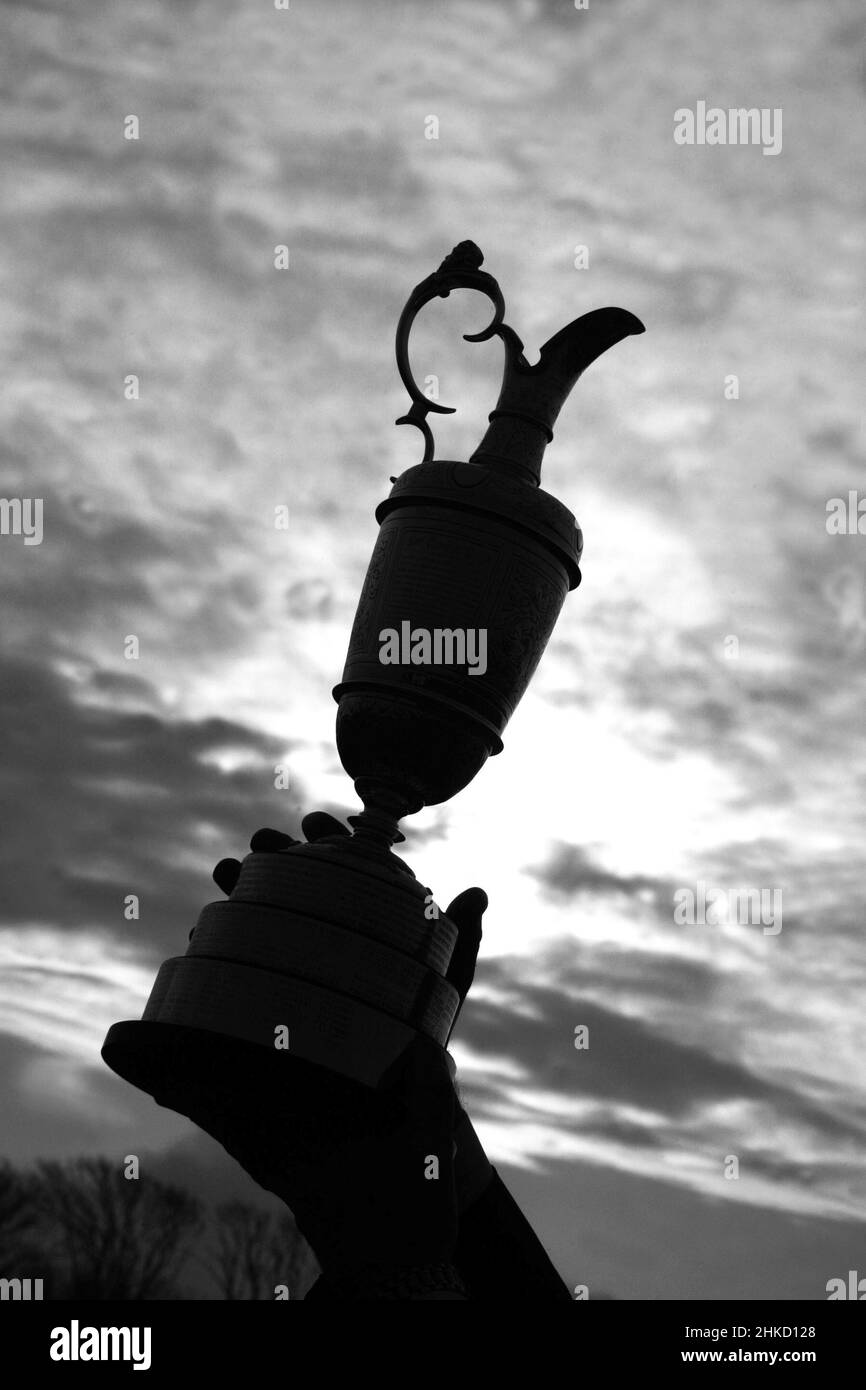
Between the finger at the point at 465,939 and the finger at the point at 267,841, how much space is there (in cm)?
79

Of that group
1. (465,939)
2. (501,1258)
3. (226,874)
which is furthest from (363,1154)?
(226,874)

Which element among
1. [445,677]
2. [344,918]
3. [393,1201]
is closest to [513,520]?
[445,677]

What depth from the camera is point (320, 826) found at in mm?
6898

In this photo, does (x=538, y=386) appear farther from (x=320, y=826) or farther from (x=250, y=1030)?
(x=250, y=1030)

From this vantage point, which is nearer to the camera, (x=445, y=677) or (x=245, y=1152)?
(x=245, y=1152)

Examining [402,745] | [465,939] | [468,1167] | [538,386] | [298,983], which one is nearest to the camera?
[298,983]

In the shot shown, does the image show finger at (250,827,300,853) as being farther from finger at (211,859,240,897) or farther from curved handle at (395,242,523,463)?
curved handle at (395,242,523,463)

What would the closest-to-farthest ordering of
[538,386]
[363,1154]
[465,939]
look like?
[363,1154] < [465,939] < [538,386]

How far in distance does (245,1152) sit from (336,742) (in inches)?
73.2

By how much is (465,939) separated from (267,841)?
3.24ft
